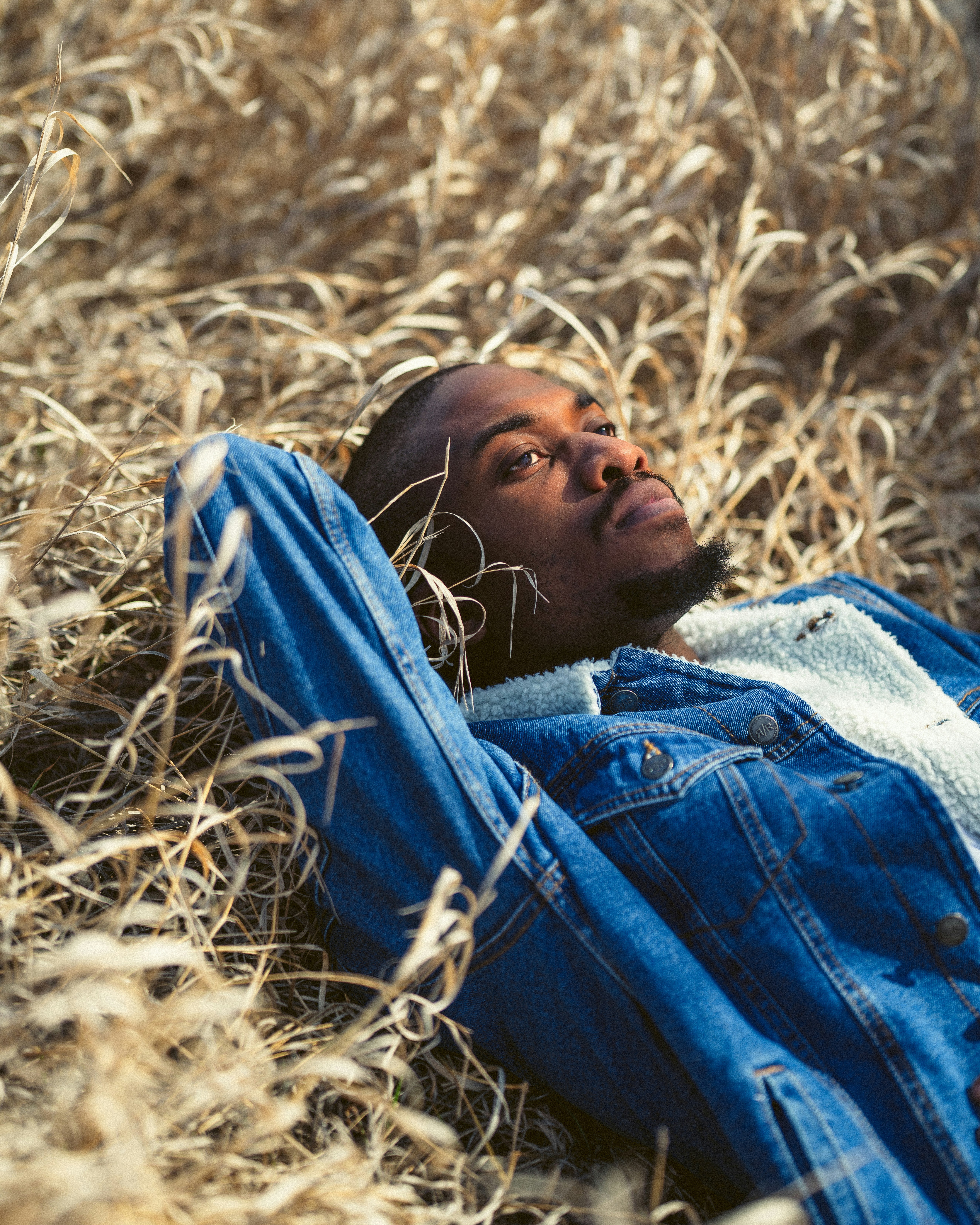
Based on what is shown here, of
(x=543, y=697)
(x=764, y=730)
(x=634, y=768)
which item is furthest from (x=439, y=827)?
(x=764, y=730)

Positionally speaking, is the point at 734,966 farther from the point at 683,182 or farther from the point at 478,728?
the point at 683,182

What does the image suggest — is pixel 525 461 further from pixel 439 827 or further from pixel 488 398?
pixel 439 827

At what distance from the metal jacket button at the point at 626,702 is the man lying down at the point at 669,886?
5.4 inches

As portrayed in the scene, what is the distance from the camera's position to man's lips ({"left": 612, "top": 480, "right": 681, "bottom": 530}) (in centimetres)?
165

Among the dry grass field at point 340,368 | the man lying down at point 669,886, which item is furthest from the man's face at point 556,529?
the dry grass field at point 340,368

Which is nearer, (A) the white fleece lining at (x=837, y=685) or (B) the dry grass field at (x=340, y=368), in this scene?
(B) the dry grass field at (x=340, y=368)

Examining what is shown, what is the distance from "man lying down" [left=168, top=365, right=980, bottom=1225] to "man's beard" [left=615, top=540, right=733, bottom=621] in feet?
0.78

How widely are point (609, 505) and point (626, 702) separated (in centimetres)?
35

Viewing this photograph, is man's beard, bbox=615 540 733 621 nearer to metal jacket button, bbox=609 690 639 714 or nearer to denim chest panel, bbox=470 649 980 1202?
metal jacket button, bbox=609 690 639 714

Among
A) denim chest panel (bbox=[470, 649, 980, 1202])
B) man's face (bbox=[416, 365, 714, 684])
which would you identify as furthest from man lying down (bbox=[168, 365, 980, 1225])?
man's face (bbox=[416, 365, 714, 684])

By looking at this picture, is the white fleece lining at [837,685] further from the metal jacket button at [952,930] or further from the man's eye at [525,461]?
the man's eye at [525,461]

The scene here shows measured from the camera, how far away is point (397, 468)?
176 cm

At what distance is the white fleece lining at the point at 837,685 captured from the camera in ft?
4.74

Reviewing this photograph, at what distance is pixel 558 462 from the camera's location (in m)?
1.72
